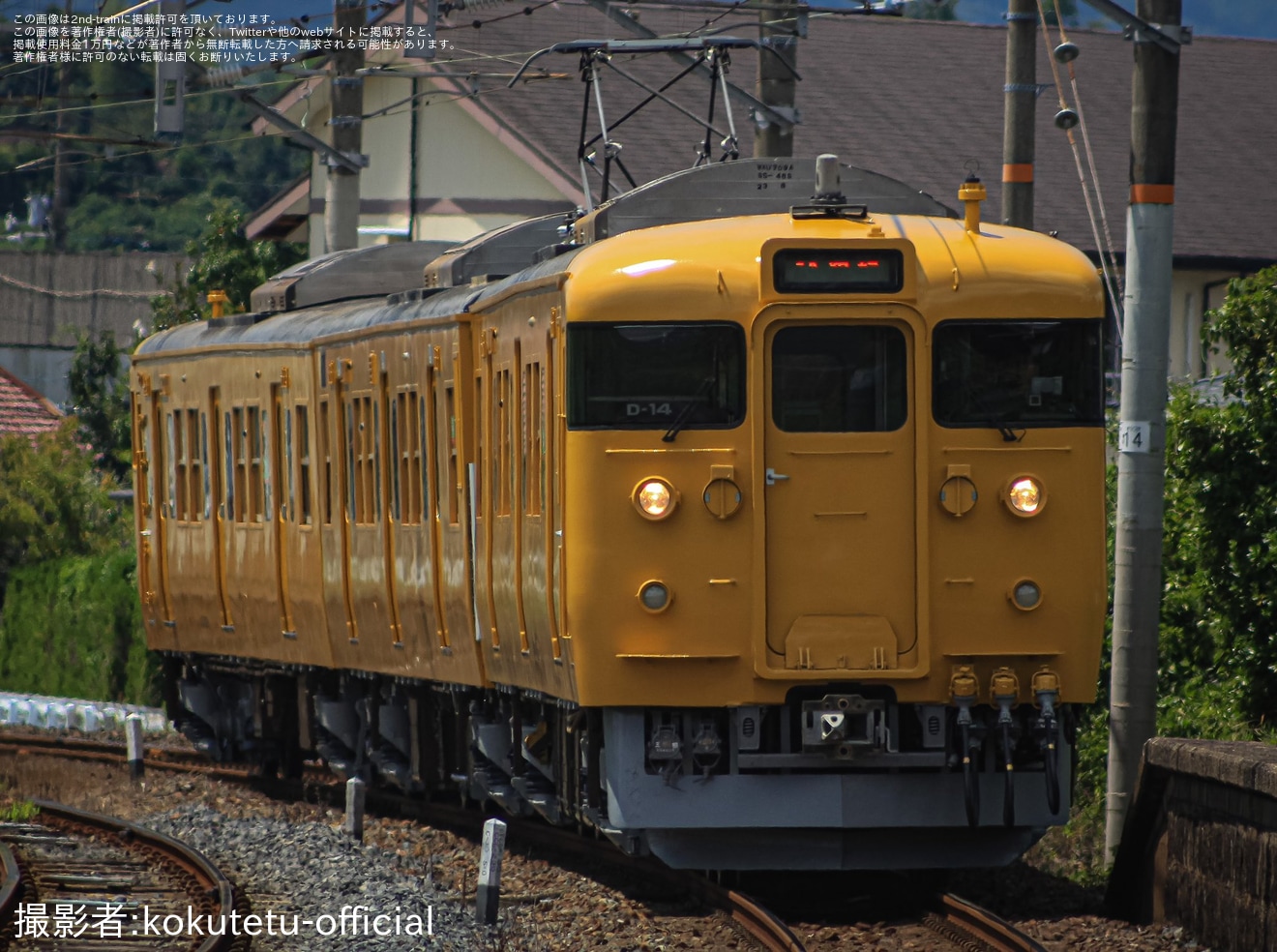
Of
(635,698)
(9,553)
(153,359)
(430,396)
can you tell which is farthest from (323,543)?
(9,553)

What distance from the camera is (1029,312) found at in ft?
37.7

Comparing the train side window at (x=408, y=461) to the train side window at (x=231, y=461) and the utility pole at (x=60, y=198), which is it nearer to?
the train side window at (x=231, y=461)

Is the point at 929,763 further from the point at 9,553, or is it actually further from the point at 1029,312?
the point at 9,553

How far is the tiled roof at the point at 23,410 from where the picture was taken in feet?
146

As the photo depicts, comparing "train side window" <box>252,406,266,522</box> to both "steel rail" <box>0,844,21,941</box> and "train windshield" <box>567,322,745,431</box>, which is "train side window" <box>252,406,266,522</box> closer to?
"steel rail" <box>0,844,21,941</box>

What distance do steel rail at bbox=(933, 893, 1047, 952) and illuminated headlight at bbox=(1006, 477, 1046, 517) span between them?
1793 millimetres

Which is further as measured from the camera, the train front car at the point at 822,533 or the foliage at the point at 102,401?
the foliage at the point at 102,401

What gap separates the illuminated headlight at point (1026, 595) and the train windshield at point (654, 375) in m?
1.50

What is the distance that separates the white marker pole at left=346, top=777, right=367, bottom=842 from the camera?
15.0 metres

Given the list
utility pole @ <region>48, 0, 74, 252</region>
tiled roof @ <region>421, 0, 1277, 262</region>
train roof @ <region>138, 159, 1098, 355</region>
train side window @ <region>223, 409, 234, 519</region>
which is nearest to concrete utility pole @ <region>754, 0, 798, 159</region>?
train roof @ <region>138, 159, 1098, 355</region>

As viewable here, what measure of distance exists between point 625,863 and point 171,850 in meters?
2.96

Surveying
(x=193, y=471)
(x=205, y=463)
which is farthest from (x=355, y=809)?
(x=193, y=471)

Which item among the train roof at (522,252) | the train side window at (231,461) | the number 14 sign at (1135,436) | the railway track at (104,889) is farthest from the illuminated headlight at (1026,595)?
the train side window at (231,461)

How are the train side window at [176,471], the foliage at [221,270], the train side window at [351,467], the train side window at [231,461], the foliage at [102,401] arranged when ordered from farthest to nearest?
1. the foliage at [102,401]
2. the foliage at [221,270]
3. the train side window at [176,471]
4. the train side window at [231,461]
5. the train side window at [351,467]
